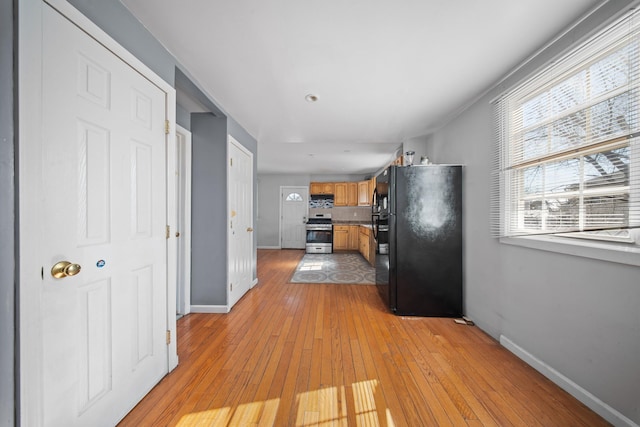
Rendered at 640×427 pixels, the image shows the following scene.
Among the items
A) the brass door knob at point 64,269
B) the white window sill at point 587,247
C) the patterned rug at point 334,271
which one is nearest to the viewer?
the brass door knob at point 64,269

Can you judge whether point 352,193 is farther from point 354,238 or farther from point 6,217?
point 6,217

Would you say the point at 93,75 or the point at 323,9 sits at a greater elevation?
the point at 323,9

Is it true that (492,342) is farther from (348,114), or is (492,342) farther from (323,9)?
(323,9)

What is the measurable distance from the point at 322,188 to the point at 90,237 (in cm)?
666

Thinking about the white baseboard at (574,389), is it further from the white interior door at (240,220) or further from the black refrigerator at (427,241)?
the white interior door at (240,220)

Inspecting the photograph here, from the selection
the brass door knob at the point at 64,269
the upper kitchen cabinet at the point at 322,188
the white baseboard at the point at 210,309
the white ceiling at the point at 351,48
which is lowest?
the white baseboard at the point at 210,309

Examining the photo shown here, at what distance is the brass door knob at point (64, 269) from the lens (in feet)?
3.32

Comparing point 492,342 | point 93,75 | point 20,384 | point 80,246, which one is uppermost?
point 93,75

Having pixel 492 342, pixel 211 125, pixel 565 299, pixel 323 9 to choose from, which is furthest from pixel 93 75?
pixel 492 342

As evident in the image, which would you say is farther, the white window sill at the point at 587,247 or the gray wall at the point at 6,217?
the white window sill at the point at 587,247

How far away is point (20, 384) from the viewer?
0.90m

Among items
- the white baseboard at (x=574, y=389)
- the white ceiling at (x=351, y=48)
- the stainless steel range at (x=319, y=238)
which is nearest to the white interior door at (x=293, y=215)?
the stainless steel range at (x=319, y=238)

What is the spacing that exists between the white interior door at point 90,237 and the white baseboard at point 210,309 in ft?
3.79

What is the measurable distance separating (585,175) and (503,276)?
3.24ft
